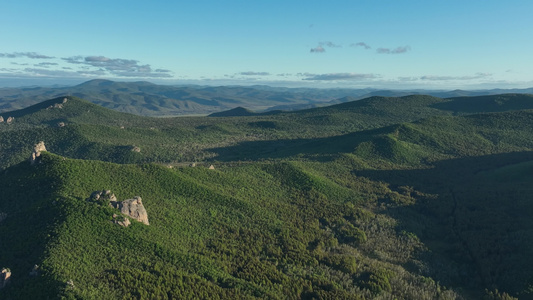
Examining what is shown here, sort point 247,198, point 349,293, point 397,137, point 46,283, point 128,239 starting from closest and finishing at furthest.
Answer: point 46,283, point 349,293, point 128,239, point 247,198, point 397,137

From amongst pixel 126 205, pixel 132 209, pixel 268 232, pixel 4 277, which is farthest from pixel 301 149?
pixel 4 277

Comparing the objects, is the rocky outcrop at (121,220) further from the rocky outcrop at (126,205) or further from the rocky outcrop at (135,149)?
the rocky outcrop at (135,149)

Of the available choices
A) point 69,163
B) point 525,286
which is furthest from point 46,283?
point 525,286

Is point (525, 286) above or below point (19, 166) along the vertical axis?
below

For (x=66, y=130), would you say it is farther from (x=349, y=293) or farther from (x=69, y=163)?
(x=349, y=293)

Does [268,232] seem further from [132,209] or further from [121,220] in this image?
[121,220]

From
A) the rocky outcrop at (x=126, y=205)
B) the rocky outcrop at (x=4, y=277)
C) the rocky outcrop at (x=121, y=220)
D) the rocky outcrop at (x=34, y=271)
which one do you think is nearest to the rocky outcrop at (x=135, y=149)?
the rocky outcrop at (x=126, y=205)
